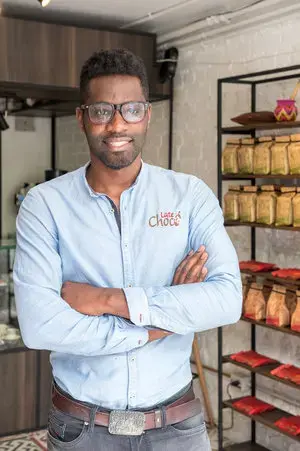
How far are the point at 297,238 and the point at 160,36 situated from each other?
1984mm

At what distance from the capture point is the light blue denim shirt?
1592mm

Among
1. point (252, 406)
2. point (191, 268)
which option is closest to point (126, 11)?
point (252, 406)

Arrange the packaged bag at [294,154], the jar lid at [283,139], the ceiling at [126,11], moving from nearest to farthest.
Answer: the packaged bag at [294,154], the jar lid at [283,139], the ceiling at [126,11]

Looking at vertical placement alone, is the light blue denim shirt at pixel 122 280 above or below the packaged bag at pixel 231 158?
below

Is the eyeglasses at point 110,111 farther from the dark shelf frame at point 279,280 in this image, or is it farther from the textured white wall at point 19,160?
the textured white wall at point 19,160

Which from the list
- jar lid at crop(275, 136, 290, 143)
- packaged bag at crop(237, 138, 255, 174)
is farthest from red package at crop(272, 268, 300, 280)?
jar lid at crop(275, 136, 290, 143)

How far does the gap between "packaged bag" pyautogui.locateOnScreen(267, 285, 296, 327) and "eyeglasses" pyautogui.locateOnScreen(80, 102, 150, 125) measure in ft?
7.13

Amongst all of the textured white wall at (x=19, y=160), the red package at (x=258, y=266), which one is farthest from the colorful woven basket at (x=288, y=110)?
the textured white wall at (x=19, y=160)

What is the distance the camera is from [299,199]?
342cm

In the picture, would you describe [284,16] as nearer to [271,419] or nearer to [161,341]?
[271,419]

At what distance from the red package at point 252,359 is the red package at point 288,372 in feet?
0.48

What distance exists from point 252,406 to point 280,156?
4.89 ft

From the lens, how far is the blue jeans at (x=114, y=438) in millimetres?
1572

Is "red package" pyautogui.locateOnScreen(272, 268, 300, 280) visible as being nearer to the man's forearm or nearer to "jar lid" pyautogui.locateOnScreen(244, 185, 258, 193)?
"jar lid" pyautogui.locateOnScreen(244, 185, 258, 193)
